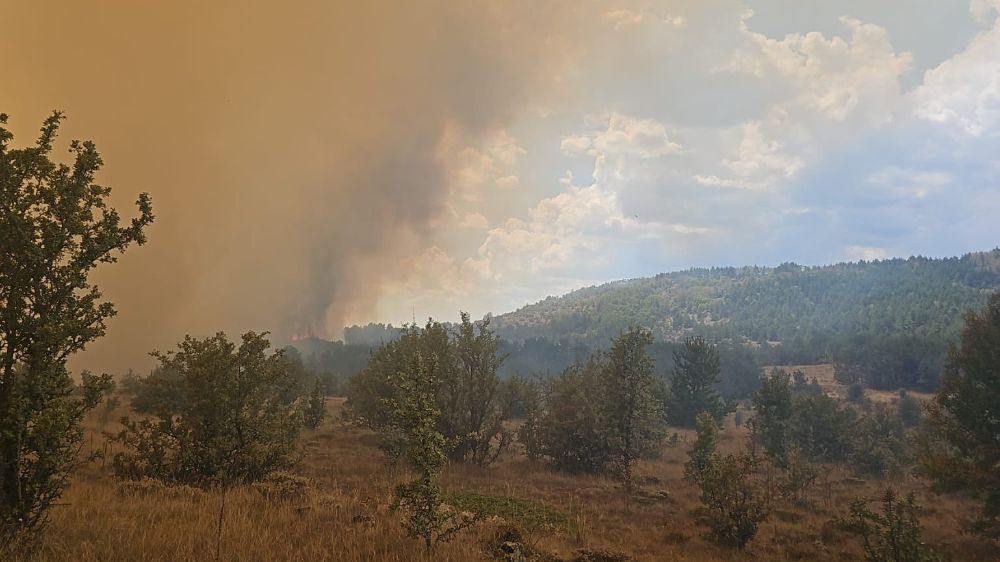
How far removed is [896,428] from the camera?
152 feet

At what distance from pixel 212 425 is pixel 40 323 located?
334 inches

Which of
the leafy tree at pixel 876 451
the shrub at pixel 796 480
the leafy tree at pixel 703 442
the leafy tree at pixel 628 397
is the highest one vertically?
the leafy tree at pixel 628 397

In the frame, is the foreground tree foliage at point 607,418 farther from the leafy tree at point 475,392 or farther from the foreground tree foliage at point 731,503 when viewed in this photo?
the foreground tree foliage at point 731,503

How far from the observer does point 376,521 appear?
9.48 meters

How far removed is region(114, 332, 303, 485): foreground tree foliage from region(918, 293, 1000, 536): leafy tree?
1030 inches

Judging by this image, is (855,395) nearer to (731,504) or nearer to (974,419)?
(974,419)

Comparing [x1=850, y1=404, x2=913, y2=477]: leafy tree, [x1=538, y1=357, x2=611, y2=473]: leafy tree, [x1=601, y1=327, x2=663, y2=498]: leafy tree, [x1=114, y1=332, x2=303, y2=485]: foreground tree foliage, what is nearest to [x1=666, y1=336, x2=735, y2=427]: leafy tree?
[x1=850, y1=404, x2=913, y2=477]: leafy tree

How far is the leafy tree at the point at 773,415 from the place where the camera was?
38.5 meters

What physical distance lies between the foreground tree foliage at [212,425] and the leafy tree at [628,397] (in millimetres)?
21291

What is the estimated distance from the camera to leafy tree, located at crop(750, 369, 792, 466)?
38.5 metres

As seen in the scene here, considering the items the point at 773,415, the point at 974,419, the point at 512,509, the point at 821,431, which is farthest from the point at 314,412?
the point at 821,431

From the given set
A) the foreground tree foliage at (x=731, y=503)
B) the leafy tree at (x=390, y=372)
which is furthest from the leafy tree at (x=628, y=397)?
the foreground tree foliage at (x=731, y=503)

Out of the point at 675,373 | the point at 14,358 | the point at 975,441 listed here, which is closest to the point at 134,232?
the point at 14,358

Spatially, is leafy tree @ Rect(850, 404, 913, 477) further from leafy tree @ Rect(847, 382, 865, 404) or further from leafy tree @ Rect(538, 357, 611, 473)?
leafy tree @ Rect(847, 382, 865, 404)
